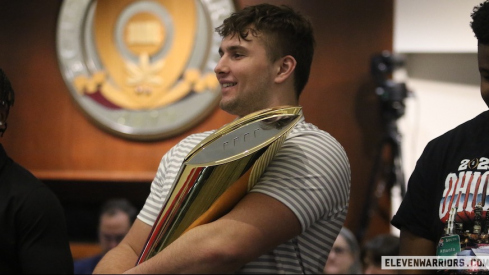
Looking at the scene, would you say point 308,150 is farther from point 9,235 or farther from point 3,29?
point 3,29

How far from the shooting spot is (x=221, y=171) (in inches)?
45.0

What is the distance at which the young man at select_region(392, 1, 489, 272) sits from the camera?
1.19 metres

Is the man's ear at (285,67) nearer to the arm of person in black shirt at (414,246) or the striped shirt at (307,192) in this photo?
the striped shirt at (307,192)

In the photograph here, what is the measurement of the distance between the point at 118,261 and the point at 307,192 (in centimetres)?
38

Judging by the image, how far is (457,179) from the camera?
4.04 feet

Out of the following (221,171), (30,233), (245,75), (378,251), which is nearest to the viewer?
(221,171)

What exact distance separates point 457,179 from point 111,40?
231 centimetres

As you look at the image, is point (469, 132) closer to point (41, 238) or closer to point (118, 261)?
point (118, 261)

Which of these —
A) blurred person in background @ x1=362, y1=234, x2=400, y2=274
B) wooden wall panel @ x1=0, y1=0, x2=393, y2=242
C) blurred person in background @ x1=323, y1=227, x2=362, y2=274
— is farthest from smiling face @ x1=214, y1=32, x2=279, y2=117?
blurred person in background @ x1=323, y1=227, x2=362, y2=274

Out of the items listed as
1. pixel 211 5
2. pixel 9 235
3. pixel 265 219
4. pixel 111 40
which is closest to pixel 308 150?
pixel 265 219

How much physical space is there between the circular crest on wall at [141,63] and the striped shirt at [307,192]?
6.12 feet

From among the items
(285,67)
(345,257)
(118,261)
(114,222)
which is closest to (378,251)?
(345,257)

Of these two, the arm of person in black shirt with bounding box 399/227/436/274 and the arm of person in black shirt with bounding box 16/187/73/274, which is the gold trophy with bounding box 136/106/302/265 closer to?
the arm of person in black shirt with bounding box 16/187/73/274

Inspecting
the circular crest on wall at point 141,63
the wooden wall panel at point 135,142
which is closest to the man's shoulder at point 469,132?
the wooden wall panel at point 135,142
